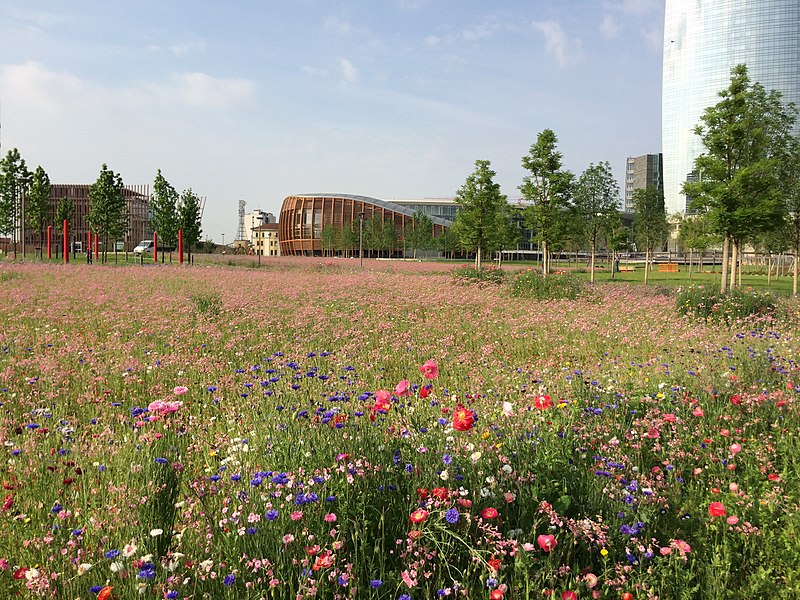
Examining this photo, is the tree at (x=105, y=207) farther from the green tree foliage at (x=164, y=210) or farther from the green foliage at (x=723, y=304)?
the green foliage at (x=723, y=304)

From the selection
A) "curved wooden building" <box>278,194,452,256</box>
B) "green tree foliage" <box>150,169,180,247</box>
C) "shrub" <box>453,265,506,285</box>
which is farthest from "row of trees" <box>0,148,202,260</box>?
"curved wooden building" <box>278,194,452,256</box>

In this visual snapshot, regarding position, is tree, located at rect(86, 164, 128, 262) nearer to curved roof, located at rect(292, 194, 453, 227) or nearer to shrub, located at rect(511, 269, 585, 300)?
shrub, located at rect(511, 269, 585, 300)

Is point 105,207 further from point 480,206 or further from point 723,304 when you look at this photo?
point 723,304

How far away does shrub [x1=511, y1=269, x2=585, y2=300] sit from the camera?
15.1 m

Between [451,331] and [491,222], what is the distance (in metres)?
29.6

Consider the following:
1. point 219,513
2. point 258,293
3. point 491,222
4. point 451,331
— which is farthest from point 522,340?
point 491,222

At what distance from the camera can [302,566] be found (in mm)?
2104

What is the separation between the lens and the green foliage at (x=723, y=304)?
10375 millimetres

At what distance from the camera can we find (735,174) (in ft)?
62.8

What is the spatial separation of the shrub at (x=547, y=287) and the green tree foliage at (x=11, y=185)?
41997mm

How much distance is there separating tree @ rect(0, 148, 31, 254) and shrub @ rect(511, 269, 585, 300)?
41581 mm

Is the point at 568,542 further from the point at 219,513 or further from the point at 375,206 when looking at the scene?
the point at 375,206

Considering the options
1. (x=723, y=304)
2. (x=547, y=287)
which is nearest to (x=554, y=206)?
(x=547, y=287)

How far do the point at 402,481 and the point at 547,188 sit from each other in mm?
29980
